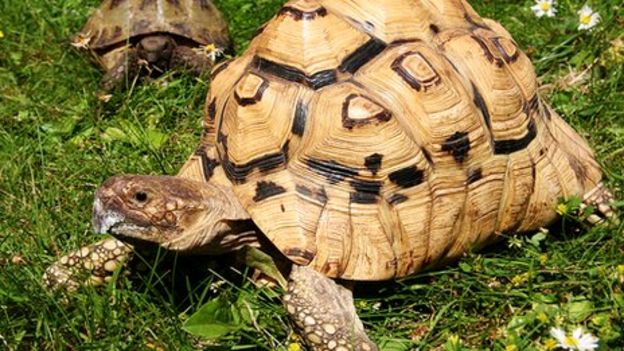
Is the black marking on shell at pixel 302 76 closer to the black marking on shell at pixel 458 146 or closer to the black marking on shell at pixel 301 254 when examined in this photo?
the black marking on shell at pixel 458 146

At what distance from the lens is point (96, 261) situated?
11.5 feet

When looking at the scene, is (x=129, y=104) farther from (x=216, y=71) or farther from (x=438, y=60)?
(x=438, y=60)

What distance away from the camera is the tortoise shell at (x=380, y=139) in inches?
126

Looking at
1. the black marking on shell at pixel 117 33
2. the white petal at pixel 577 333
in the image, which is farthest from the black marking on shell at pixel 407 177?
the black marking on shell at pixel 117 33

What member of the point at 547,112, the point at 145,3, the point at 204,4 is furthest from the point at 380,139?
the point at 145,3

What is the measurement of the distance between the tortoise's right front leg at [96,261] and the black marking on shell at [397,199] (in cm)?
99

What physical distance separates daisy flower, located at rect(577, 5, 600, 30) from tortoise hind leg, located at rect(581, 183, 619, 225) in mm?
1402

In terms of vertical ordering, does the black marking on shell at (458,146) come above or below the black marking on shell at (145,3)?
above

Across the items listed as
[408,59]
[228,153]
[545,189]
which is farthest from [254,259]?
[545,189]

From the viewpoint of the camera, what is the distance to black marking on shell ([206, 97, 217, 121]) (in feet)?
12.0

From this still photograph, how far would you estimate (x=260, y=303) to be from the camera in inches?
131

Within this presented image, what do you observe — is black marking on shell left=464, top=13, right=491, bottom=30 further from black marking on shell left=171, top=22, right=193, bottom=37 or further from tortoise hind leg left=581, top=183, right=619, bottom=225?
black marking on shell left=171, top=22, right=193, bottom=37

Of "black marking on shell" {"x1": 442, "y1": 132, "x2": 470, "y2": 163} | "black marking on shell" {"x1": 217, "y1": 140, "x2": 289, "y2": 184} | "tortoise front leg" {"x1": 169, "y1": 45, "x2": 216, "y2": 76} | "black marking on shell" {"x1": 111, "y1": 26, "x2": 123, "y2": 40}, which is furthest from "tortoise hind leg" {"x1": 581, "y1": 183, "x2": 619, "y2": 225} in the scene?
"black marking on shell" {"x1": 111, "y1": 26, "x2": 123, "y2": 40}

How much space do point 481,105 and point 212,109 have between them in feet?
3.48
